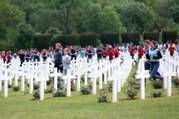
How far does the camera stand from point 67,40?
315ft

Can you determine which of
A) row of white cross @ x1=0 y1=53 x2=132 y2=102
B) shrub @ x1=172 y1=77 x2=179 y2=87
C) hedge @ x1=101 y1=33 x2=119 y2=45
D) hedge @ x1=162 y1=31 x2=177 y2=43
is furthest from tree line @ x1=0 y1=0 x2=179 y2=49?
shrub @ x1=172 y1=77 x2=179 y2=87

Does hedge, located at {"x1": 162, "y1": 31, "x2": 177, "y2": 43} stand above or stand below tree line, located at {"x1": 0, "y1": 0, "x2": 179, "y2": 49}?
below

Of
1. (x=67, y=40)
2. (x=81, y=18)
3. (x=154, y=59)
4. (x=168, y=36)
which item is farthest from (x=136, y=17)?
(x=154, y=59)

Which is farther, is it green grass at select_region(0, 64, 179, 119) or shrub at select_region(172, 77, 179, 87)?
shrub at select_region(172, 77, 179, 87)

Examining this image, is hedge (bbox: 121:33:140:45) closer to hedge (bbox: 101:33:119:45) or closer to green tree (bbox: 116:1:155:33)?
hedge (bbox: 101:33:119:45)

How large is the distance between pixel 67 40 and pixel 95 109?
259ft

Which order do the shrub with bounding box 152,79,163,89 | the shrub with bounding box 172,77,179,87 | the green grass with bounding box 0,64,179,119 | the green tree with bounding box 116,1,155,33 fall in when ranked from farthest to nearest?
the green tree with bounding box 116,1,155,33 → the shrub with bounding box 172,77,179,87 → the shrub with bounding box 152,79,163,89 → the green grass with bounding box 0,64,179,119

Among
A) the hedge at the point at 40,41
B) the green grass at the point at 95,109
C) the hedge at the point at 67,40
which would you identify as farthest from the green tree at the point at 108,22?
the green grass at the point at 95,109

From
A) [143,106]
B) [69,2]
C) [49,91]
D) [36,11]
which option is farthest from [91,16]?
[143,106]

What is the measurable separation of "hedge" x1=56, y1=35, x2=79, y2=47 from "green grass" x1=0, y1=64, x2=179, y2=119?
7527 cm

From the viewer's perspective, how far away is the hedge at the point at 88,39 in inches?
3885

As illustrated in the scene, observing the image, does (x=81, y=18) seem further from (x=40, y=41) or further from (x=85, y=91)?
(x=85, y=91)

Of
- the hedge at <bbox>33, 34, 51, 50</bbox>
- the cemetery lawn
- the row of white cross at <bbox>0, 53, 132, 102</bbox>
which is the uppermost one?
the hedge at <bbox>33, 34, 51, 50</bbox>

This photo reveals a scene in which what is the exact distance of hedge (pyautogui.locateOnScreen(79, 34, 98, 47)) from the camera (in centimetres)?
9869
